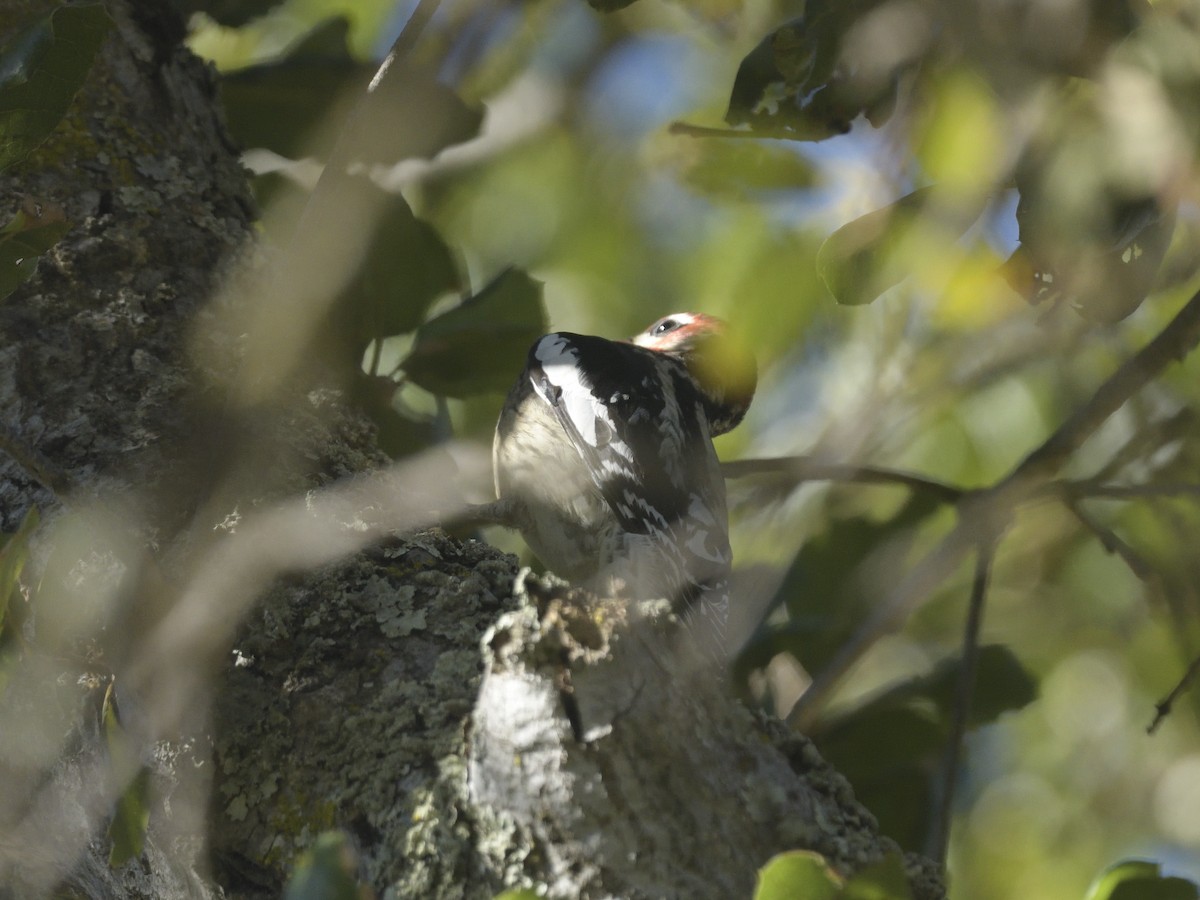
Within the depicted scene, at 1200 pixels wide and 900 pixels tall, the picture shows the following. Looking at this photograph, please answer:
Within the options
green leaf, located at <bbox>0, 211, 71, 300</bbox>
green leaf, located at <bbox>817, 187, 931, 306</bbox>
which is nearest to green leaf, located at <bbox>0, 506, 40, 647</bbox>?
green leaf, located at <bbox>0, 211, 71, 300</bbox>

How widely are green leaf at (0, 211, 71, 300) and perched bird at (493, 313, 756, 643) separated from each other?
1331mm

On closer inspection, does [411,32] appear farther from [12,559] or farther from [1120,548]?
[1120,548]

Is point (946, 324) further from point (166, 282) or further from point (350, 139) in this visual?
point (166, 282)

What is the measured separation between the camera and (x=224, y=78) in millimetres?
2404

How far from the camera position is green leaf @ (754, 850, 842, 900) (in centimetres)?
94

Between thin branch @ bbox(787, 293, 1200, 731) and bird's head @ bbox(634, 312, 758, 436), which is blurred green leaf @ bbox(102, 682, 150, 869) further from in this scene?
bird's head @ bbox(634, 312, 758, 436)

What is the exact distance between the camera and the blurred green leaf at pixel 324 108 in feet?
7.71

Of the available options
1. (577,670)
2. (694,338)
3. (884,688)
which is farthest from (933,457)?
(577,670)

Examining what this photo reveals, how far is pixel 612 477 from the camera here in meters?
2.93

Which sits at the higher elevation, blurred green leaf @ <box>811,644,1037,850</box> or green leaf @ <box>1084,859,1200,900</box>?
green leaf @ <box>1084,859,1200,900</box>

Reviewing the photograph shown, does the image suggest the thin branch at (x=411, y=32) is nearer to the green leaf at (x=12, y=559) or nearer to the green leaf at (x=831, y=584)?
the green leaf at (x=12, y=559)

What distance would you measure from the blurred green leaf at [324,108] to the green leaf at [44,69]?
77 centimetres

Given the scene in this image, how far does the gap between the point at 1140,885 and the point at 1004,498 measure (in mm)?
1035

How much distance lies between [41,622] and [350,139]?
851mm
